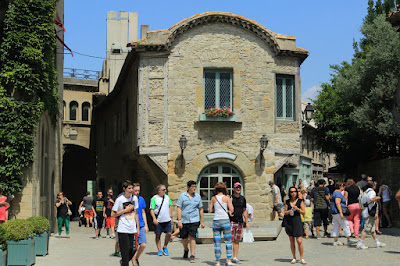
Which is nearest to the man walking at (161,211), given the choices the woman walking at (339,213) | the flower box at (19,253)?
the flower box at (19,253)

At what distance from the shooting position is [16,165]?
16.6 m

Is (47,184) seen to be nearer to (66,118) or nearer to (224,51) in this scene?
(224,51)

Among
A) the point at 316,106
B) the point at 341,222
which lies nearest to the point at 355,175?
the point at 316,106

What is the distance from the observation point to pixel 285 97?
23.1m

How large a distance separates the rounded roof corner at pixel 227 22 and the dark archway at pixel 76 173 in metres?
23.5

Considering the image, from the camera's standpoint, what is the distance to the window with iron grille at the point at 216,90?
2222cm

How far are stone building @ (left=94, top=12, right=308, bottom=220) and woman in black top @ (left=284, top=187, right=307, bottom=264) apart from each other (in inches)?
358

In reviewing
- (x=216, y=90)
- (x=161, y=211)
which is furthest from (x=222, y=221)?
(x=216, y=90)

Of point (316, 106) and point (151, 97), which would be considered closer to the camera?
point (151, 97)

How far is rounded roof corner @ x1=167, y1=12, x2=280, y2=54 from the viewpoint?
72.1 feet

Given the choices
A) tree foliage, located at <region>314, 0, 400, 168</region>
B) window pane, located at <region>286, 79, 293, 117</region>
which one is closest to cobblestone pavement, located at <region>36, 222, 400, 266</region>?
window pane, located at <region>286, 79, 293, 117</region>

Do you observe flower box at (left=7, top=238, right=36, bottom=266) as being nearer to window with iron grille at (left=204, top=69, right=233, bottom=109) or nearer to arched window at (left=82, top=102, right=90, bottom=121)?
window with iron grille at (left=204, top=69, right=233, bottom=109)

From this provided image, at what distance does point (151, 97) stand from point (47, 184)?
4.82 metres

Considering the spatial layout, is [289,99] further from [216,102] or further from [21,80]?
[21,80]
